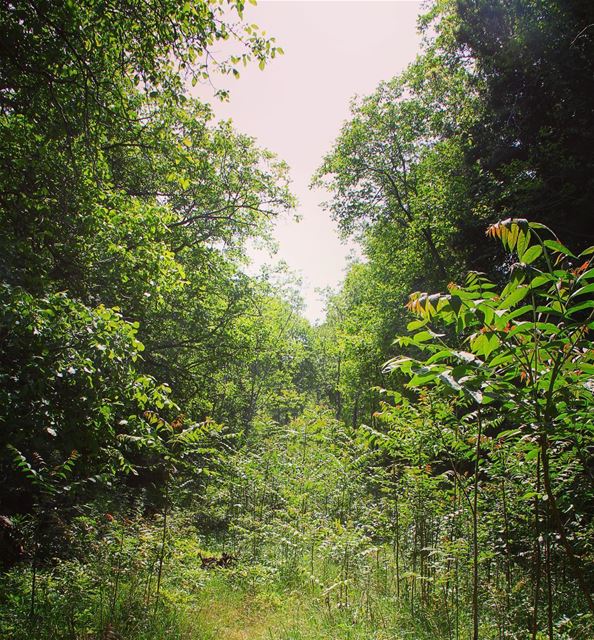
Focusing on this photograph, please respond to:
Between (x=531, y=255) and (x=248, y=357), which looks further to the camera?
(x=248, y=357)

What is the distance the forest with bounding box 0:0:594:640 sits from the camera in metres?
2.26

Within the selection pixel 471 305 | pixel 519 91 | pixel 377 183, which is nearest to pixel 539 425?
pixel 471 305

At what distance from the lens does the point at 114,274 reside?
647 cm

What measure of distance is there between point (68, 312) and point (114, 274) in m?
2.41

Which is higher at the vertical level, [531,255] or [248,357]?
[248,357]

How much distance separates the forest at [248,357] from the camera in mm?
2256

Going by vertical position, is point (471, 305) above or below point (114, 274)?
below

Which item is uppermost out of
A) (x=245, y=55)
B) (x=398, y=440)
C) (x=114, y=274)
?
(x=245, y=55)

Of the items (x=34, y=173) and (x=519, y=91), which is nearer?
(x=34, y=173)

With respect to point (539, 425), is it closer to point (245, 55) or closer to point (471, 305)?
point (471, 305)

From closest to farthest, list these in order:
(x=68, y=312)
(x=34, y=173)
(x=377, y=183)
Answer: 1. (x=68, y=312)
2. (x=34, y=173)
3. (x=377, y=183)

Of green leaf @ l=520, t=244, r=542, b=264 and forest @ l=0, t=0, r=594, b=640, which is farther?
forest @ l=0, t=0, r=594, b=640

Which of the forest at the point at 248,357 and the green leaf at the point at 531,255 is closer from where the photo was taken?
the green leaf at the point at 531,255

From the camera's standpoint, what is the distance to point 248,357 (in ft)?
44.9
